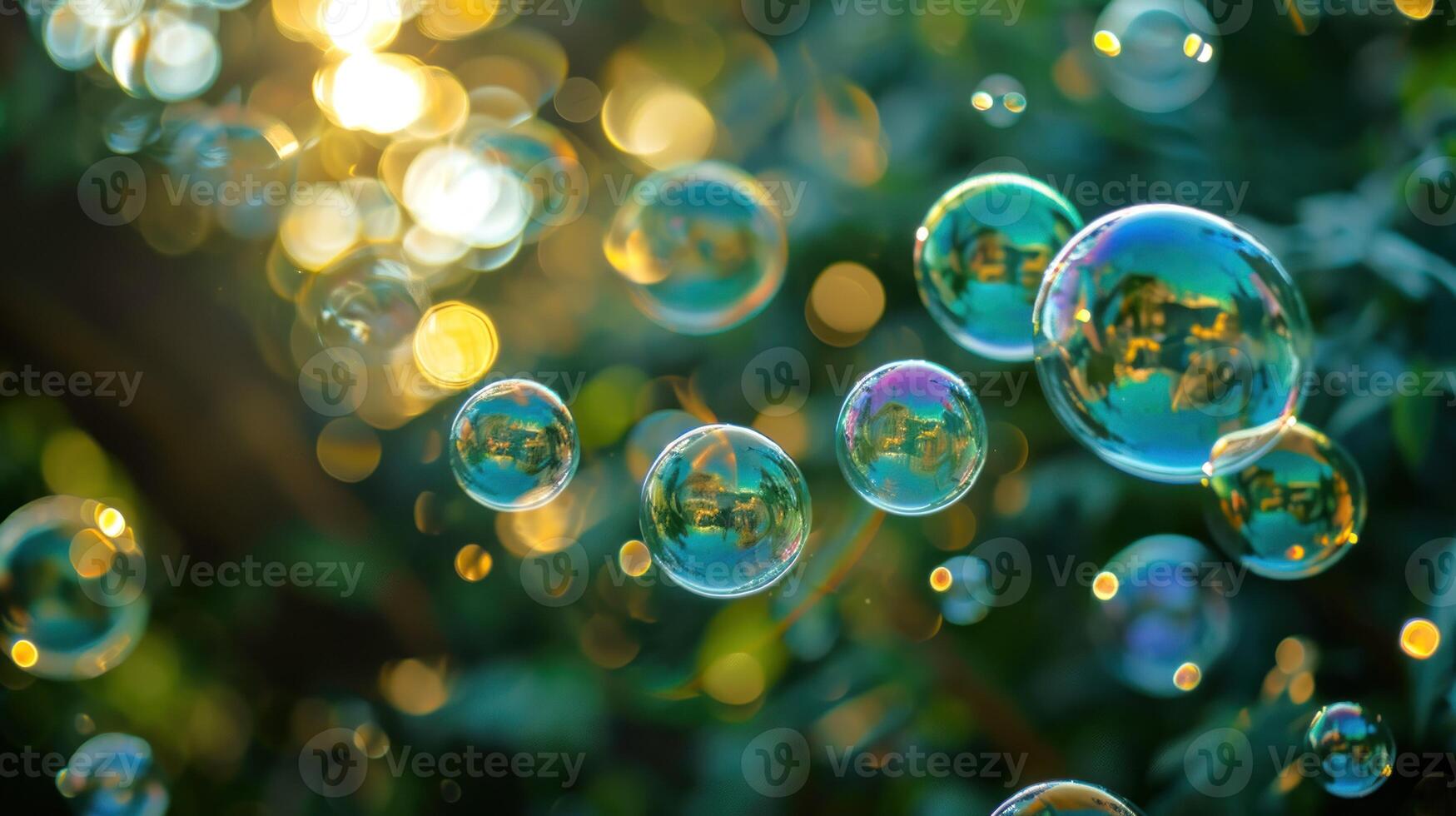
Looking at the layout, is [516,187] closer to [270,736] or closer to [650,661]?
[650,661]

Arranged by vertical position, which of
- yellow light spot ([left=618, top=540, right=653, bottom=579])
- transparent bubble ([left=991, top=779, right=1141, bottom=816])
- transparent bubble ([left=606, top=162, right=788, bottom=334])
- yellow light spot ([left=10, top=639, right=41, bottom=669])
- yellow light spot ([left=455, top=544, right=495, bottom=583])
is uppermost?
transparent bubble ([left=606, top=162, right=788, bottom=334])

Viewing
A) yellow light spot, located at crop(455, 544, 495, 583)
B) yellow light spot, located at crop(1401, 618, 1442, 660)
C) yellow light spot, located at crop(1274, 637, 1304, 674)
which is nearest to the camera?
yellow light spot, located at crop(1401, 618, 1442, 660)

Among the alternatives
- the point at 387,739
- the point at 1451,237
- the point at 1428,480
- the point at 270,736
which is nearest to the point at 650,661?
the point at 387,739

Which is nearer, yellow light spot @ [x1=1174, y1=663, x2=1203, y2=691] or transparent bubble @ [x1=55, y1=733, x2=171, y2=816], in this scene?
yellow light spot @ [x1=1174, y1=663, x2=1203, y2=691]

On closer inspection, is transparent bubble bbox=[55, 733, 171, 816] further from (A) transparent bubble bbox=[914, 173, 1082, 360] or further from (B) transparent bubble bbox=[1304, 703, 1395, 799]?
(B) transparent bubble bbox=[1304, 703, 1395, 799]

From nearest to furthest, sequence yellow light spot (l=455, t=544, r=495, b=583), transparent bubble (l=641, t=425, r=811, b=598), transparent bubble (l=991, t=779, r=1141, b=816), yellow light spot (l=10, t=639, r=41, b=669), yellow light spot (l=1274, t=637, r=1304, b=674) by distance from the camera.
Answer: transparent bubble (l=991, t=779, r=1141, b=816) → transparent bubble (l=641, t=425, r=811, b=598) → yellow light spot (l=1274, t=637, r=1304, b=674) → yellow light spot (l=10, t=639, r=41, b=669) → yellow light spot (l=455, t=544, r=495, b=583)

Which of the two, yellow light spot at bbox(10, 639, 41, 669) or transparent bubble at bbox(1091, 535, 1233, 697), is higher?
transparent bubble at bbox(1091, 535, 1233, 697)

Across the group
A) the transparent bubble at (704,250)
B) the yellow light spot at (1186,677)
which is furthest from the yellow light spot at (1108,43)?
the yellow light spot at (1186,677)

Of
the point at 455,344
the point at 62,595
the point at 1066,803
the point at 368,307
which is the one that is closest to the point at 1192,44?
the point at 1066,803

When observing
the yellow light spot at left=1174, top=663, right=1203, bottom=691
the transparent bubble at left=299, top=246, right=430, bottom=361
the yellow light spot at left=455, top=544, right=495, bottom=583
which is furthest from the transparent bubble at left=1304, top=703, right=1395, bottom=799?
the transparent bubble at left=299, top=246, right=430, bottom=361
